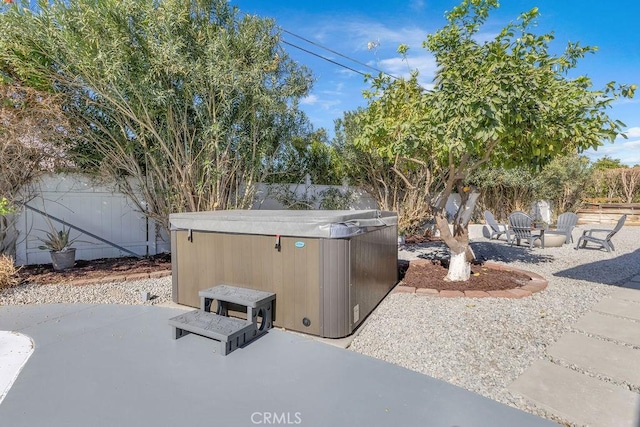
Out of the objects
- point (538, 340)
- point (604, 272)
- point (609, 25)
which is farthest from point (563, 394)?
point (609, 25)

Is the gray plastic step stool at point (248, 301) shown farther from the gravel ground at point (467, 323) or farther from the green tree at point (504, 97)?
the green tree at point (504, 97)

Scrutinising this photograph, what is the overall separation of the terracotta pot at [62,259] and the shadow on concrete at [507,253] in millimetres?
7280

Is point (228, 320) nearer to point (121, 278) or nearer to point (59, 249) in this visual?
point (121, 278)

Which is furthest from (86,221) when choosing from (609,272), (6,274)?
(609,272)

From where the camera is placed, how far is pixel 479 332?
3.04m

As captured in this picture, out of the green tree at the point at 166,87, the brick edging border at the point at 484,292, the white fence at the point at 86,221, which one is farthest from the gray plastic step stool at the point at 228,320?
the white fence at the point at 86,221

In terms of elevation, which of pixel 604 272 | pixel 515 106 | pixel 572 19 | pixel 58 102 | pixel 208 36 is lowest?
pixel 604 272

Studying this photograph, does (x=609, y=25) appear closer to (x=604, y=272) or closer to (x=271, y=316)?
(x=604, y=272)

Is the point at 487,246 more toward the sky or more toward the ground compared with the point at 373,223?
more toward the ground

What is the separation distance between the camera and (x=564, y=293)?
4.29m

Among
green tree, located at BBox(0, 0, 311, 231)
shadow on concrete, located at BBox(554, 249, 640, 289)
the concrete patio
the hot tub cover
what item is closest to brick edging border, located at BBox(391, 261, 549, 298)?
A: the hot tub cover

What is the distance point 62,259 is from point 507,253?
338 inches

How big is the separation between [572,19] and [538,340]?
7.36 meters

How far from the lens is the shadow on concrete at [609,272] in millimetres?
5070
